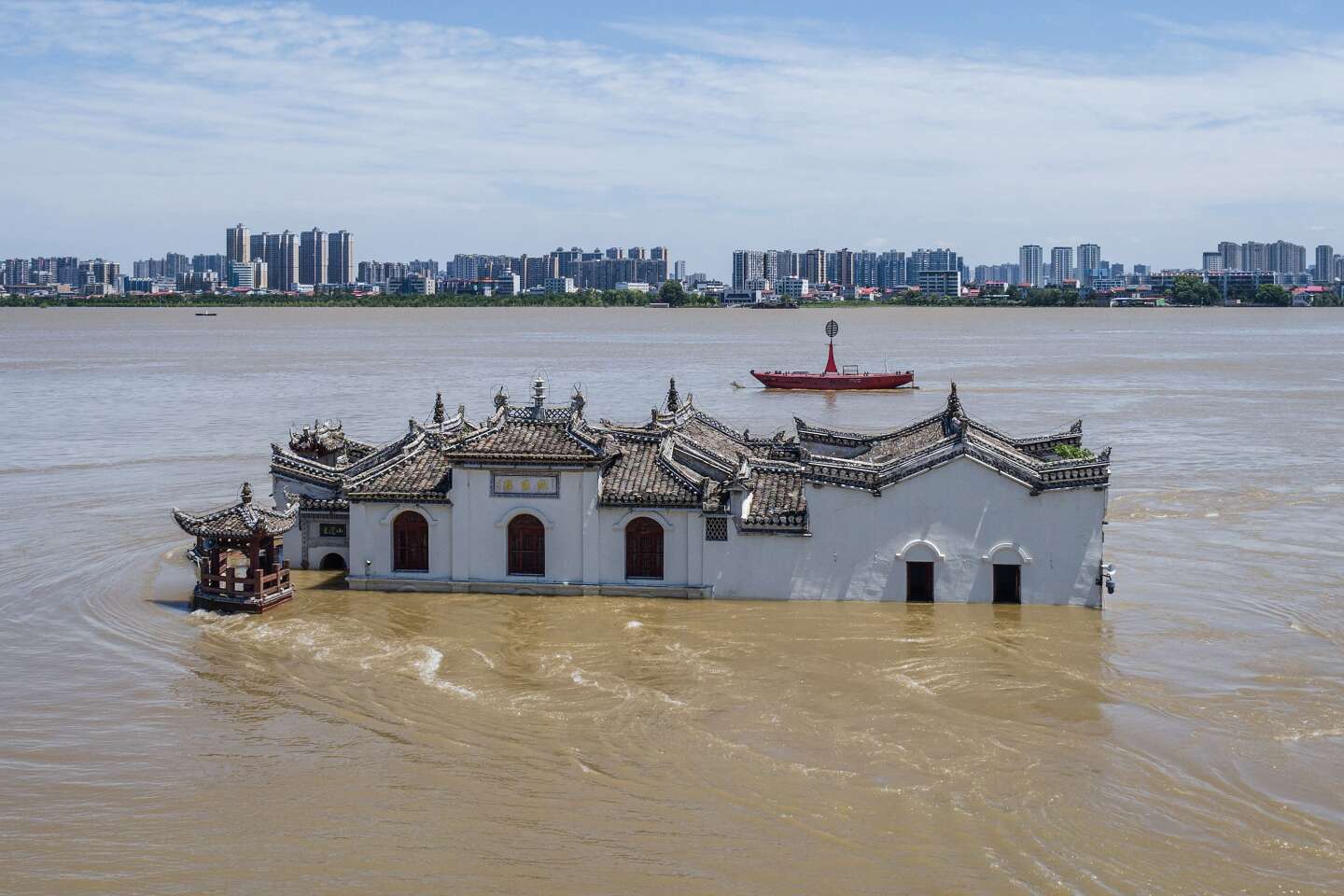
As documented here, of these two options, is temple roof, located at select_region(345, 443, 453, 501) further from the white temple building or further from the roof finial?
the roof finial

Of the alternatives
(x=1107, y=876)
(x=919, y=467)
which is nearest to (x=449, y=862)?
(x=1107, y=876)

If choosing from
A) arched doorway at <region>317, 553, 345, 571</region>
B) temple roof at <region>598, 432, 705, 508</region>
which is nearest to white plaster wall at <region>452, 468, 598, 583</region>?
temple roof at <region>598, 432, 705, 508</region>

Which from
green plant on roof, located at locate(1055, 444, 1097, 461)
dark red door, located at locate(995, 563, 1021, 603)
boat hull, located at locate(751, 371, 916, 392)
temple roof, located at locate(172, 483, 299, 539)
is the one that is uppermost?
boat hull, located at locate(751, 371, 916, 392)

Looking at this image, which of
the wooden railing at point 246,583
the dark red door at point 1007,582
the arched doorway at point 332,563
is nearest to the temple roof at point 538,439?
the arched doorway at point 332,563

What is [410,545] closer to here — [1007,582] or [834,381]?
[1007,582]

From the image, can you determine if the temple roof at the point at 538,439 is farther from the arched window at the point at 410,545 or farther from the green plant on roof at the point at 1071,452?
the green plant on roof at the point at 1071,452

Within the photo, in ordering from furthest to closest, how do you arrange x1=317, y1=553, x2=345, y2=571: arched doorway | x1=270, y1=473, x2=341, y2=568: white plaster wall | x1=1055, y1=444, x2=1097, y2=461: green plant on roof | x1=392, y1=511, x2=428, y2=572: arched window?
x1=1055, y1=444, x2=1097, y2=461: green plant on roof → x1=317, y1=553, x2=345, y2=571: arched doorway → x1=270, y1=473, x2=341, y2=568: white plaster wall → x1=392, y1=511, x2=428, y2=572: arched window
